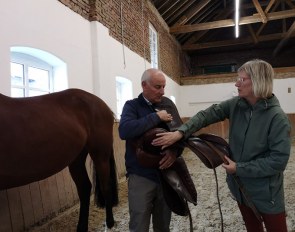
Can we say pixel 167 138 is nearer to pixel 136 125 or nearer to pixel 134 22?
pixel 136 125

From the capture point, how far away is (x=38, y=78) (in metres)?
4.21

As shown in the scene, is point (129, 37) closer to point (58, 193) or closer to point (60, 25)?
point (60, 25)

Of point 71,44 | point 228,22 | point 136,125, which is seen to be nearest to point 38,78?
point 71,44

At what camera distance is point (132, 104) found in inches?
73.0

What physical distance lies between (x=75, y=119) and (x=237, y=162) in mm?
1742

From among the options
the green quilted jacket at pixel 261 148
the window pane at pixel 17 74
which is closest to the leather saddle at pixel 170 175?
the green quilted jacket at pixel 261 148

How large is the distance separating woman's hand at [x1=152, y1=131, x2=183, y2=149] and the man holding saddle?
105 mm

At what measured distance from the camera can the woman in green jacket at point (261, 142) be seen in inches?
56.3

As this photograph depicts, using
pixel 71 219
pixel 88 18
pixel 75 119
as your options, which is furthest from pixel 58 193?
pixel 88 18

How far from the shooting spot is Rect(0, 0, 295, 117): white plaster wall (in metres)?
3.22

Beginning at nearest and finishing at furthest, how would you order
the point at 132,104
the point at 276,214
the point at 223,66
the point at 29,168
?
1. the point at 276,214
2. the point at 132,104
3. the point at 29,168
4. the point at 223,66

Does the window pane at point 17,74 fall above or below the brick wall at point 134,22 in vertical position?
below

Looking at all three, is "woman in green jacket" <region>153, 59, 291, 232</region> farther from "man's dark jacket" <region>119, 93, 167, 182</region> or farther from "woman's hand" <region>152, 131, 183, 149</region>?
"man's dark jacket" <region>119, 93, 167, 182</region>

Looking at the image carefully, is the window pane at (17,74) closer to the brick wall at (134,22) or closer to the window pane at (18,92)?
the window pane at (18,92)
